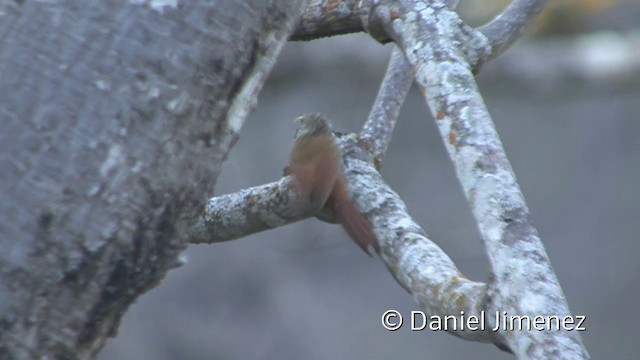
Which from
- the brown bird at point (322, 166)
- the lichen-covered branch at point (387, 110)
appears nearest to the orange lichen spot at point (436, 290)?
the brown bird at point (322, 166)

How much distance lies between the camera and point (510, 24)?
192cm

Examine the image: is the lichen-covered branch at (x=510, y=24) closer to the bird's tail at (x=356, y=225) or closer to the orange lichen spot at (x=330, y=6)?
the orange lichen spot at (x=330, y=6)

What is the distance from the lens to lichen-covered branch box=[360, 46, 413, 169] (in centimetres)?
194

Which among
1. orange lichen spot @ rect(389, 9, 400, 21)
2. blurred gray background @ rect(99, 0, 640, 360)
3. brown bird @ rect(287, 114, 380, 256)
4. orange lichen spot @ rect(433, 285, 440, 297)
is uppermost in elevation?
orange lichen spot @ rect(389, 9, 400, 21)

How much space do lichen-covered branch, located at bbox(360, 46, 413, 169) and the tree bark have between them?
0.75 m

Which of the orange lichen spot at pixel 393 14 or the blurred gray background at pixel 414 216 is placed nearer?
the orange lichen spot at pixel 393 14

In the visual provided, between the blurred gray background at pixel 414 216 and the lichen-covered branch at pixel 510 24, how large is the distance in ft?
7.76

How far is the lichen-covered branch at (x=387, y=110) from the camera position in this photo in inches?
76.4

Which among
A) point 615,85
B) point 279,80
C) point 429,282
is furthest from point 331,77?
point 429,282

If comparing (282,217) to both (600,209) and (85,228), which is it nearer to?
(85,228)

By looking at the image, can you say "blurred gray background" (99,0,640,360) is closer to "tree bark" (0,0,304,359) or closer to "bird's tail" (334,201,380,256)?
"bird's tail" (334,201,380,256)

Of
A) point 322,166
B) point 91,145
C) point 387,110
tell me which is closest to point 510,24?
point 387,110

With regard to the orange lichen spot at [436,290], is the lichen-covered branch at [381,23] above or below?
above

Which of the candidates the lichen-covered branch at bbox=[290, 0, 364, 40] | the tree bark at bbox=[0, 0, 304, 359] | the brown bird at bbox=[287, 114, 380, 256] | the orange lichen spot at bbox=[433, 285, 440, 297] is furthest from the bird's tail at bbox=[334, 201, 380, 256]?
the tree bark at bbox=[0, 0, 304, 359]
